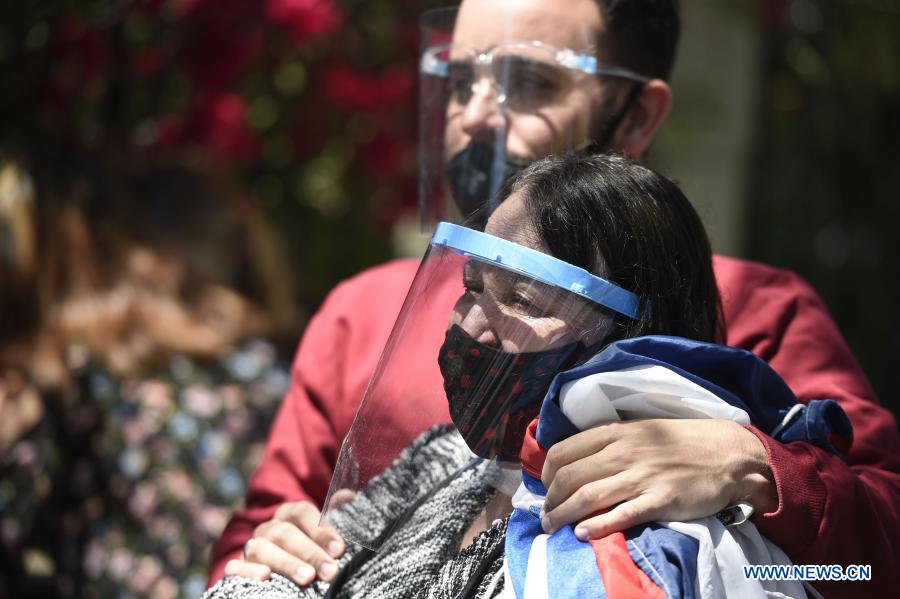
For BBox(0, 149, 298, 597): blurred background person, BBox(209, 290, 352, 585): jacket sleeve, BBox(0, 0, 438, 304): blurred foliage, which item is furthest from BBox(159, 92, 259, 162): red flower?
A: BBox(209, 290, 352, 585): jacket sleeve

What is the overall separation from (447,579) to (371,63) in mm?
A: 3102

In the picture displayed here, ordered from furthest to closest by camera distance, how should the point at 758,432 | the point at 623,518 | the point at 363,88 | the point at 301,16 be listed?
the point at 363,88 → the point at 301,16 → the point at 758,432 → the point at 623,518

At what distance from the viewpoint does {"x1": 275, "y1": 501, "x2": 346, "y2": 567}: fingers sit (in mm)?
1773

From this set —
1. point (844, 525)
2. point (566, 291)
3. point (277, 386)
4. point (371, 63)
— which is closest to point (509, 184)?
point (566, 291)

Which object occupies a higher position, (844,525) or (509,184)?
(509,184)

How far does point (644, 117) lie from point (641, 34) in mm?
168

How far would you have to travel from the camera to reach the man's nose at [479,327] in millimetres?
1562

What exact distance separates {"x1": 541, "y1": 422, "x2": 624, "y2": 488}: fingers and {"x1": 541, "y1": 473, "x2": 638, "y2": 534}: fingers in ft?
0.14

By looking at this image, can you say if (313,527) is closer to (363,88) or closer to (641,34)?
(641,34)

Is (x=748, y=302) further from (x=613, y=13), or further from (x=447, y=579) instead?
(x=447, y=579)

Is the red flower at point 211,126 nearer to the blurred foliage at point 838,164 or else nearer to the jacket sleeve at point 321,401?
the jacket sleeve at point 321,401

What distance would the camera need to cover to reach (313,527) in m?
1.81

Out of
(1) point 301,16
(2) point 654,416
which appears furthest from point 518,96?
(1) point 301,16

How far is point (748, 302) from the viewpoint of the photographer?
81.3 inches
